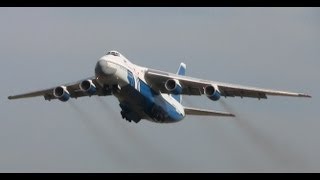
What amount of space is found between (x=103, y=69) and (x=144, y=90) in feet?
12.0

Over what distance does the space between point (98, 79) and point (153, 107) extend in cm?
423

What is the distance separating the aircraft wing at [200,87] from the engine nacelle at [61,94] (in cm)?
437

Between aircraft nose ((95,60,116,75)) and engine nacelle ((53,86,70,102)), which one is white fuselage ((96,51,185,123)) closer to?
aircraft nose ((95,60,116,75))

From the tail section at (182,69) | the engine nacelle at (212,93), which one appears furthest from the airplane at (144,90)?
the tail section at (182,69)

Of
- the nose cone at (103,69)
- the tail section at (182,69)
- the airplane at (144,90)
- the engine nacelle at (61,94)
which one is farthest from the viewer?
the tail section at (182,69)

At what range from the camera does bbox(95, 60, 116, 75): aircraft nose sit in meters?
35.4

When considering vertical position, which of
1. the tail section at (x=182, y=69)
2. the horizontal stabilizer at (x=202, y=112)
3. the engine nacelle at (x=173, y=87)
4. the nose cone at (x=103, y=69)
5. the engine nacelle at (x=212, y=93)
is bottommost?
the tail section at (x=182, y=69)

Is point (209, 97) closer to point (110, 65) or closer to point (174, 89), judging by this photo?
point (174, 89)

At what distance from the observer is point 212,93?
36500mm

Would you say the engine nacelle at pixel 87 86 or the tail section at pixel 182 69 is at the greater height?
the engine nacelle at pixel 87 86

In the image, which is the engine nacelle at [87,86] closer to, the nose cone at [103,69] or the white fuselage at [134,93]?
the white fuselage at [134,93]

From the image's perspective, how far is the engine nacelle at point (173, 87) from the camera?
37.7 m

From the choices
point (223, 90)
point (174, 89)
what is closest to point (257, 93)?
point (223, 90)

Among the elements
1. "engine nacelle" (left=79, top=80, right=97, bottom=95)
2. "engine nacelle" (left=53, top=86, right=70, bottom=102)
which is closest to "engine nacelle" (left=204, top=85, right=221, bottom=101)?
"engine nacelle" (left=79, top=80, right=97, bottom=95)
